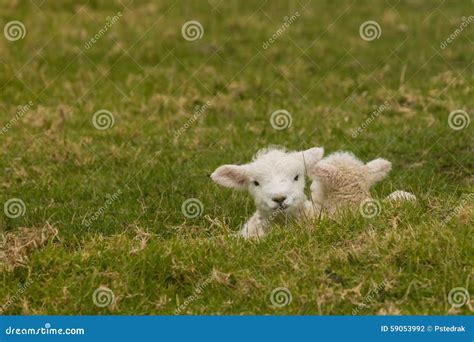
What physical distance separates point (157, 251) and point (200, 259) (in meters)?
0.37

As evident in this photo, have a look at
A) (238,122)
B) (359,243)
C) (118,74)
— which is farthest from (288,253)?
(118,74)

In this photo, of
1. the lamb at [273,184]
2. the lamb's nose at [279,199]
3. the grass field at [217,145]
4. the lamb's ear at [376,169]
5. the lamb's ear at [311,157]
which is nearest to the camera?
the grass field at [217,145]

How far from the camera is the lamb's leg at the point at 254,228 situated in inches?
432

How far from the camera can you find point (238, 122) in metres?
16.3

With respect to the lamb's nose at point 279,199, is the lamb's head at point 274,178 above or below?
above

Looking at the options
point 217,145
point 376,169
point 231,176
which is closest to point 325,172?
point 376,169

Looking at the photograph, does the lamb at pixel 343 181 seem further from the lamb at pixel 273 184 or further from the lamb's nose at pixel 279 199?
the lamb's nose at pixel 279 199

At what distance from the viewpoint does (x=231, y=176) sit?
11.6 meters

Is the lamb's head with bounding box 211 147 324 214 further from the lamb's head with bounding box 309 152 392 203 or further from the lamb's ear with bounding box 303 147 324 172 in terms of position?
the lamb's head with bounding box 309 152 392 203

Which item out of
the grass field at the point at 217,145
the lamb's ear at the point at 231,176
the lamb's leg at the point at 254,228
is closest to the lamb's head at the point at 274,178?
the lamb's ear at the point at 231,176

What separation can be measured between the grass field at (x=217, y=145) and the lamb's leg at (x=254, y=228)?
0.65 ft

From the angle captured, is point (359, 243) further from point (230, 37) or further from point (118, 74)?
point (230, 37)

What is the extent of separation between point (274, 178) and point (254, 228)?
1.67 feet

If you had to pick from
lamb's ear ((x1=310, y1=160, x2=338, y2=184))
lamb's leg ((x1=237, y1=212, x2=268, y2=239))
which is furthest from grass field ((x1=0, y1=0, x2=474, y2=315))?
lamb's ear ((x1=310, y1=160, x2=338, y2=184))
